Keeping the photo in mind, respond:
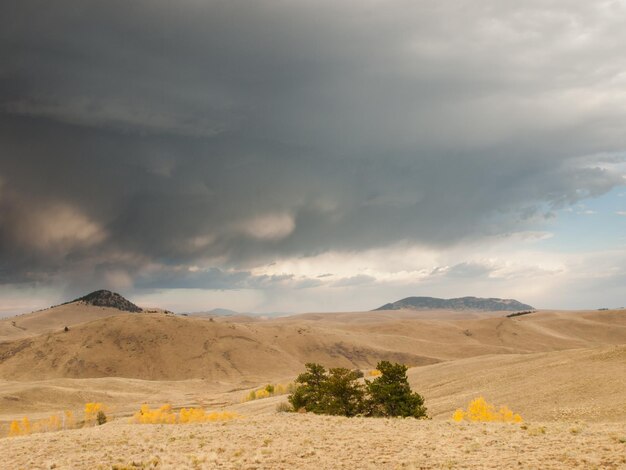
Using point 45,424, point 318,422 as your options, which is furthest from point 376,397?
point 45,424

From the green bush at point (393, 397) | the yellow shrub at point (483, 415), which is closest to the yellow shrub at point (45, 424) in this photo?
the green bush at point (393, 397)

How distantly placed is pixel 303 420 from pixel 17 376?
383 feet

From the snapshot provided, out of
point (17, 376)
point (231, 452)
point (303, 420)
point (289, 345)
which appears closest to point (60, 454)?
point (231, 452)

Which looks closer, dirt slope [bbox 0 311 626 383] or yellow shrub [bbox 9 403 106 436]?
yellow shrub [bbox 9 403 106 436]

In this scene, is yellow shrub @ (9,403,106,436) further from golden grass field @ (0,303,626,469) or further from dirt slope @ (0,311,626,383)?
dirt slope @ (0,311,626,383)

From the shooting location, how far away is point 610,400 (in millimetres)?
29578

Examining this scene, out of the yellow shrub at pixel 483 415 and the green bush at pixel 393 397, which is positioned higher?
the green bush at pixel 393 397

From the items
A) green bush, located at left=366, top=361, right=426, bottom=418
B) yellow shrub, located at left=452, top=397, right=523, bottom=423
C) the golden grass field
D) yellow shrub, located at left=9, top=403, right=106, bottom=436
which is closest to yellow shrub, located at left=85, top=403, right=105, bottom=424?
yellow shrub, located at left=9, top=403, right=106, bottom=436

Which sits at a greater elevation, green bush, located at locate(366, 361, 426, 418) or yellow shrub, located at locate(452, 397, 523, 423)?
green bush, located at locate(366, 361, 426, 418)

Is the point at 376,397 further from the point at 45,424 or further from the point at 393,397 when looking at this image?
the point at 45,424

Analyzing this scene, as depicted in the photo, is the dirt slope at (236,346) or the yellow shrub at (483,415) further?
the dirt slope at (236,346)

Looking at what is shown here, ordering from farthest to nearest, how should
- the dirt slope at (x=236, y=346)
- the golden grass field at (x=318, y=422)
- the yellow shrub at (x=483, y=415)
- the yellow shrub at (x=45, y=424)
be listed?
the dirt slope at (x=236, y=346), the yellow shrub at (x=45, y=424), the yellow shrub at (x=483, y=415), the golden grass field at (x=318, y=422)

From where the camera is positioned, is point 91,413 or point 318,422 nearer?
point 318,422

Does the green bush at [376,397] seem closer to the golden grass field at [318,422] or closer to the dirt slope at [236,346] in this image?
the golden grass field at [318,422]
